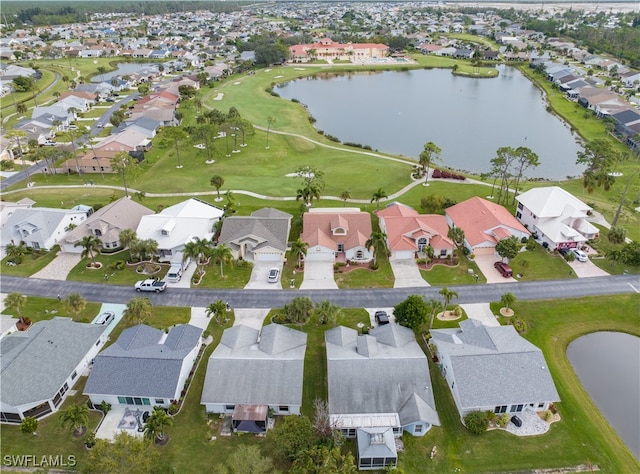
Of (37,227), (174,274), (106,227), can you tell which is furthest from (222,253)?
(37,227)

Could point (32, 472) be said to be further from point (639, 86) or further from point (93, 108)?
point (639, 86)

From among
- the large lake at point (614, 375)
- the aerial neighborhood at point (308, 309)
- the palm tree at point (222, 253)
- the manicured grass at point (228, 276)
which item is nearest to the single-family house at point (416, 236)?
the aerial neighborhood at point (308, 309)

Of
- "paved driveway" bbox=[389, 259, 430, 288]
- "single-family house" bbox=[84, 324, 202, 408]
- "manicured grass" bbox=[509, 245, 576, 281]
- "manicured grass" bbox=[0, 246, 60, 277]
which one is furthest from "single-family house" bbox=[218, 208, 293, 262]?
"manicured grass" bbox=[509, 245, 576, 281]

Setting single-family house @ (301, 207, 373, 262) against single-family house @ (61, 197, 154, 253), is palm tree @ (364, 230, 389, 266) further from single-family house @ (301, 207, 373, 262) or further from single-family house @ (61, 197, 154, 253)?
single-family house @ (61, 197, 154, 253)

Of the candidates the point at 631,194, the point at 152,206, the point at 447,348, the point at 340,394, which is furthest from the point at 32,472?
the point at 631,194

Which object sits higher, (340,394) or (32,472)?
(340,394)

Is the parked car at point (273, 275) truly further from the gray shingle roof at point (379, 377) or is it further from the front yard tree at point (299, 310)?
the gray shingle roof at point (379, 377)

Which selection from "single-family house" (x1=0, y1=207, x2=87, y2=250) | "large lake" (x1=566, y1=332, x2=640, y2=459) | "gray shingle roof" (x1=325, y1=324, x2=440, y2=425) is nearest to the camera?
"gray shingle roof" (x1=325, y1=324, x2=440, y2=425)
